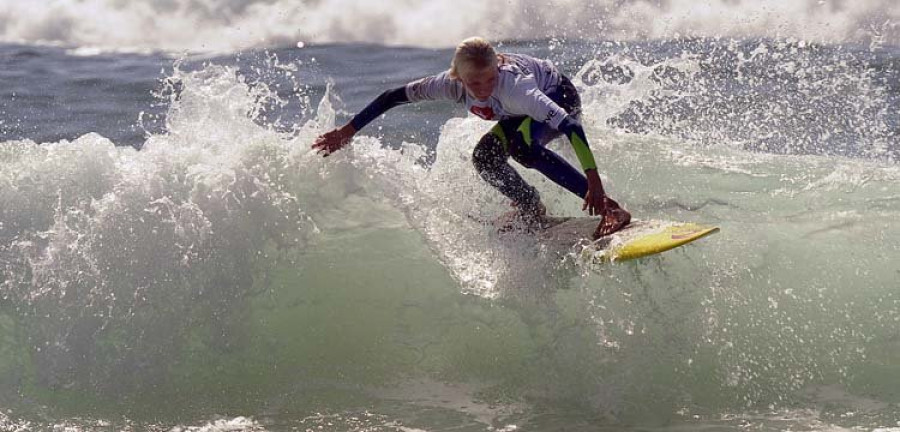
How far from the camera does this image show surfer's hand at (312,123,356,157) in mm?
5676

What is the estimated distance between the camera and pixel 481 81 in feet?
16.4

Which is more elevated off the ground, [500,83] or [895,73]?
[895,73]

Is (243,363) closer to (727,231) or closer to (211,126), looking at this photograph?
(211,126)

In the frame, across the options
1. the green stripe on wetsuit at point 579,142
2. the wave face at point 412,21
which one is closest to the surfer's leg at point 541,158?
the green stripe on wetsuit at point 579,142

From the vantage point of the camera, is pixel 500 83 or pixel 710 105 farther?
pixel 710 105

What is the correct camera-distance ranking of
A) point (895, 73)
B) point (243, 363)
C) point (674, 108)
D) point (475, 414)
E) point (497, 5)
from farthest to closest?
point (497, 5) < point (895, 73) < point (674, 108) < point (243, 363) < point (475, 414)

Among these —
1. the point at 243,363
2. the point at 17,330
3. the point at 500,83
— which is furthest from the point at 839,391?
the point at 17,330

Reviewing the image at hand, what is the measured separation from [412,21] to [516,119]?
406 inches

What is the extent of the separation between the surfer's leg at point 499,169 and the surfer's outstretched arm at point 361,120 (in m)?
0.50

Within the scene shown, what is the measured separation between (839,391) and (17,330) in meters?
4.28

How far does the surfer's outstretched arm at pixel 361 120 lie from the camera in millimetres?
5586

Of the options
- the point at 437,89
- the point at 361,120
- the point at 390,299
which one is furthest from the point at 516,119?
the point at 390,299

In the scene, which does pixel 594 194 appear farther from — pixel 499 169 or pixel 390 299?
pixel 390 299

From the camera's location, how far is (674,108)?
955 centimetres
